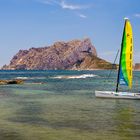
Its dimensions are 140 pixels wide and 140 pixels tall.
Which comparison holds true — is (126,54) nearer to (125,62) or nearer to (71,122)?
(125,62)

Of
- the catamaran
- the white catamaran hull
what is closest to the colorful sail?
the catamaran

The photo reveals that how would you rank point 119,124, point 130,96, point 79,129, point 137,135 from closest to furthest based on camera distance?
1. point 137,135
2. point 79,129
3. point 119,124
4. point 130,96

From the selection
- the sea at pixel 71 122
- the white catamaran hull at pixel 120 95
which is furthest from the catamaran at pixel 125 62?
the sea at pixel 71 122

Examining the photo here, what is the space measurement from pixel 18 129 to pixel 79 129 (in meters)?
5.45

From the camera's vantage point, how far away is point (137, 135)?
Answer: 2897 cm

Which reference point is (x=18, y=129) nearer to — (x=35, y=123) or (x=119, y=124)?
(x=35, y=123)

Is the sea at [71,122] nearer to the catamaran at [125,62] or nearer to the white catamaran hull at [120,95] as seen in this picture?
the white catamaran hull at [120,95]

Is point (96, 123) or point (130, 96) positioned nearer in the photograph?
point (96, 123)

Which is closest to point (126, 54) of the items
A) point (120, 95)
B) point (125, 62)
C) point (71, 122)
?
point (125, 62)

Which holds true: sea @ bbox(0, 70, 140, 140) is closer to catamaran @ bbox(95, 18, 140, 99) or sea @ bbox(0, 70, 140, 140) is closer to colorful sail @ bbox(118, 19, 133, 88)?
catamaran @ bbox(95, 18, 140, 99)

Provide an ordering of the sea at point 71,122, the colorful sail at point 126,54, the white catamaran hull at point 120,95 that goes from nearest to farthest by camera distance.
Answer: the sea at point 71,122 < the white catamaran hull at point 120,95 < the colorful sail at point 126,54

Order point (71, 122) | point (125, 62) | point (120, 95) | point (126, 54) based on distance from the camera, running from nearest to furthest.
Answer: point (71, 122), point (120, 95), point (126, 54), point (125, 62)

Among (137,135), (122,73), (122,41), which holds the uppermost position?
(122,41)

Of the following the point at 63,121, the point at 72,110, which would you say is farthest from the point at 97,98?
the point at 63,121
